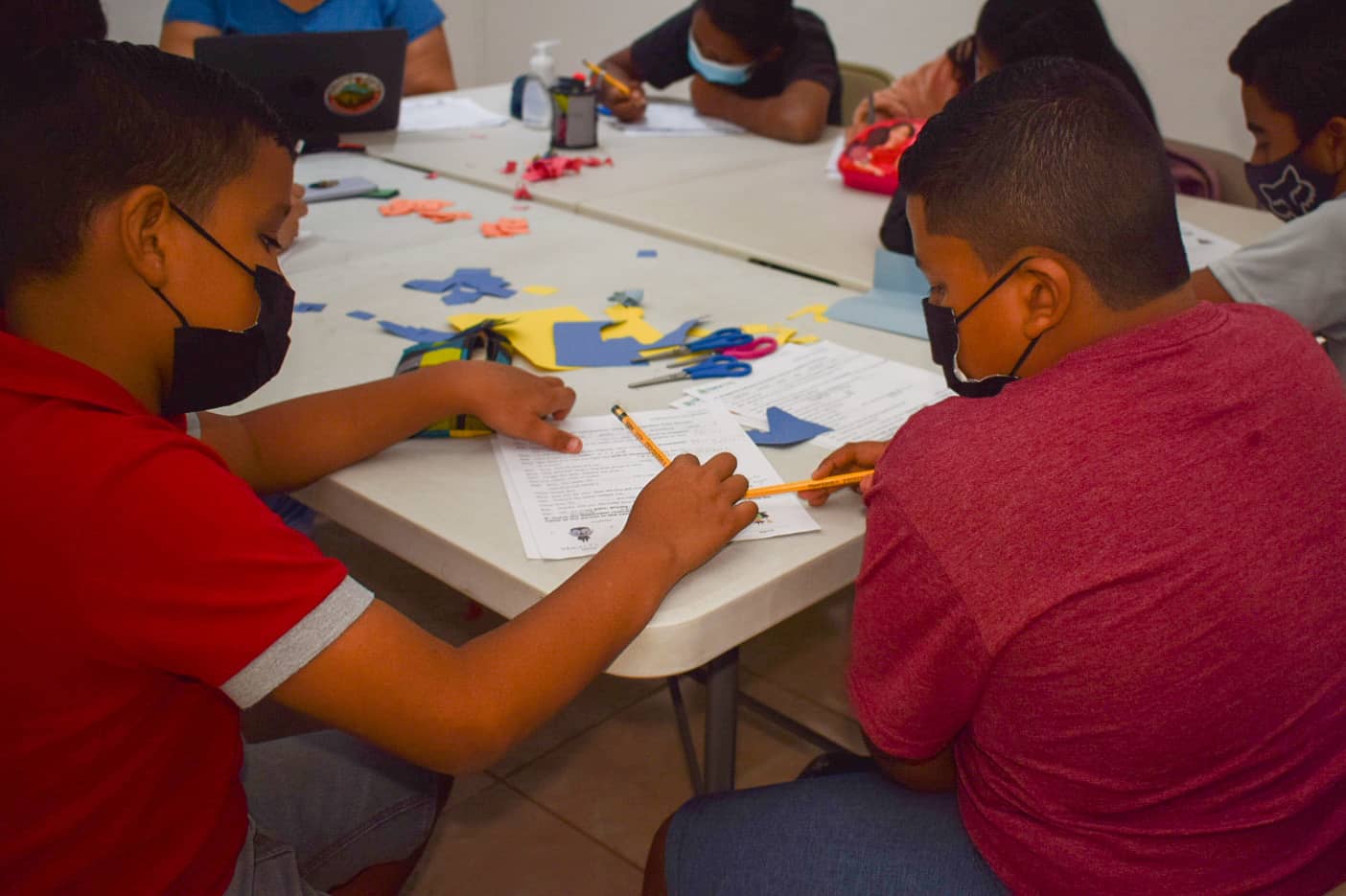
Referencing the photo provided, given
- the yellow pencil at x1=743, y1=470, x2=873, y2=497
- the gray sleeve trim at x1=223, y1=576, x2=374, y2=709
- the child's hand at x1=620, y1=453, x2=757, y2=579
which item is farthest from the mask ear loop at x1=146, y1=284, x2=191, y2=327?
the yellow pencil at x1=743, y1=470, x2=873, y2=497

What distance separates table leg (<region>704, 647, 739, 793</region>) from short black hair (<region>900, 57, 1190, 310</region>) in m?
0.62

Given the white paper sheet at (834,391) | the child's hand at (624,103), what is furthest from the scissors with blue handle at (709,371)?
the child's hand at (624,103)

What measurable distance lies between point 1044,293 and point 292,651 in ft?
2.17

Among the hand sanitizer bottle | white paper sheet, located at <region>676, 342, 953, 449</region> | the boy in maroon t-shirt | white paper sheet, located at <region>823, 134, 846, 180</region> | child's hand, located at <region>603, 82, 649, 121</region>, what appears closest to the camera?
the boy in maroon t-shirt

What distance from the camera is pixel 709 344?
146cm

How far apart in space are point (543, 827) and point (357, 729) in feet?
3.66

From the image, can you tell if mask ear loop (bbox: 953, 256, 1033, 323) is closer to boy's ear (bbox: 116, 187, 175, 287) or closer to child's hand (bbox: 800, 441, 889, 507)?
child's hand (bbox: 800, 441, 889, 507)

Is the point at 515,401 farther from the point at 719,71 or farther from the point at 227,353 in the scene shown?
the point at 719,71

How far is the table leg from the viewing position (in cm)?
140

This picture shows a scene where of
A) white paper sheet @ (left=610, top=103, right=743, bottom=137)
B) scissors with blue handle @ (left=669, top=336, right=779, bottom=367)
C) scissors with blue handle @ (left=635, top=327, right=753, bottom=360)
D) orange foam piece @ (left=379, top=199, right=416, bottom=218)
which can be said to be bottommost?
white paper sheet @ (left=610, top=103, right=743, bottom=137)

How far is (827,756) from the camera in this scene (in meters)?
1.72

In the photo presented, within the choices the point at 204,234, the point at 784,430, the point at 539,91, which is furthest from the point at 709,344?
the point at 539,91

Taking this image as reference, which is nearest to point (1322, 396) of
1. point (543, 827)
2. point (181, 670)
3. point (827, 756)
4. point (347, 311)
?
point (181, 670)

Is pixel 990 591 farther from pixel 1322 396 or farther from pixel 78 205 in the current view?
pixel 78 205
